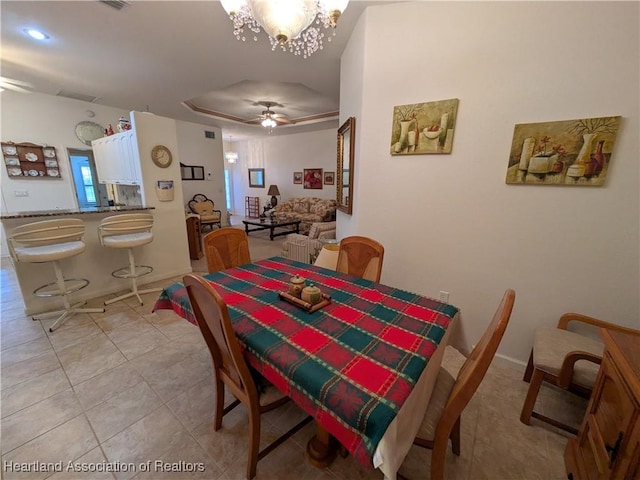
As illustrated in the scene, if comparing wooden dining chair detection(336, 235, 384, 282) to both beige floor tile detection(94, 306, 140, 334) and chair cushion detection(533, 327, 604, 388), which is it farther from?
beige floor tile detection(94, 306, 140, 334)

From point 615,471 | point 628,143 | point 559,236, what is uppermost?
point 628,143

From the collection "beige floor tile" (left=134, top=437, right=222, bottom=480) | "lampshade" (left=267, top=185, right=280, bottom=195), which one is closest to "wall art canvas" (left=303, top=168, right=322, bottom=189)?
"lampshade" (left=267, top=185, right=280, bottom=195)

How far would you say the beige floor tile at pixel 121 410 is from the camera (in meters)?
1.48

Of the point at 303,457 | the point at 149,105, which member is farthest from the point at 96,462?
the point at 149,105

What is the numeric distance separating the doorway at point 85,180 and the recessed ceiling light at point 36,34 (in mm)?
2689

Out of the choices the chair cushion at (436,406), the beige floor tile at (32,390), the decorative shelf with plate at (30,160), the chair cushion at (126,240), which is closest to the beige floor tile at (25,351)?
the beige floor tile at (32,390)

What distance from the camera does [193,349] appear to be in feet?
7.12

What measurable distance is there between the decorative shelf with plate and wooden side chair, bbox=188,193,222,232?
8.38ft

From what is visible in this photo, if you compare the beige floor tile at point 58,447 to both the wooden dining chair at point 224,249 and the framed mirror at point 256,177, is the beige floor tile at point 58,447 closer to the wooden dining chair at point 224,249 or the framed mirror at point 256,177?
the wooden dining chair at point 224,249

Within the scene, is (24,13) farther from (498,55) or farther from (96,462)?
(498,55)

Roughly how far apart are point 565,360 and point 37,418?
10.0ft

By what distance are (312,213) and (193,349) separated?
4.99 metres

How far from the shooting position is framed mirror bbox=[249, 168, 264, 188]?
885cm

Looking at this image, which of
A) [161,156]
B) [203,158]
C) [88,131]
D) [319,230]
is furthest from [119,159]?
[203,158]
